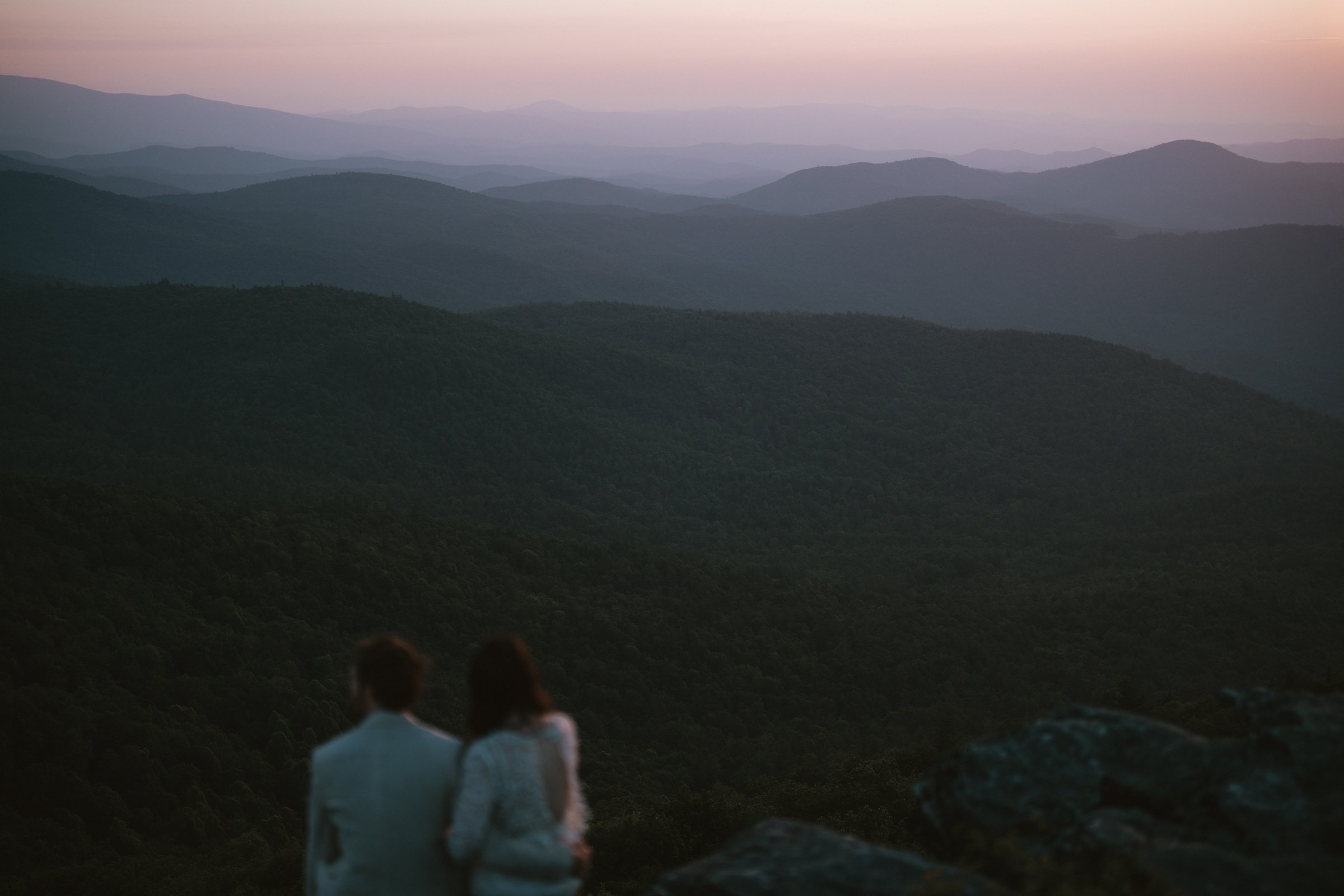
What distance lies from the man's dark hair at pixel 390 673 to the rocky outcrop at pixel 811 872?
1.93 m

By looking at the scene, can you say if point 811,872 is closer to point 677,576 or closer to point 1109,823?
point 1109,823

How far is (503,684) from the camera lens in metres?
4.46

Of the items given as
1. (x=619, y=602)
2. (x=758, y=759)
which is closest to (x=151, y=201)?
(x=619, y=602)

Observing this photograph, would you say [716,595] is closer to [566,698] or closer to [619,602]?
[619,602]

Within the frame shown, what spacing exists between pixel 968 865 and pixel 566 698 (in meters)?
23.9

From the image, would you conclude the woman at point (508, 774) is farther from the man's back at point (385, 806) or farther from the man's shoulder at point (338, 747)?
the man's shoulder at point (338, 747)

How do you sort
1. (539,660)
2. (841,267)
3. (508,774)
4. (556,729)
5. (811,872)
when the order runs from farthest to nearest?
(841,267)
(539,660)
(811,872)
(556,729)
(508,774)

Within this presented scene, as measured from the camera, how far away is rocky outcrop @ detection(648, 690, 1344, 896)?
4.73 meters

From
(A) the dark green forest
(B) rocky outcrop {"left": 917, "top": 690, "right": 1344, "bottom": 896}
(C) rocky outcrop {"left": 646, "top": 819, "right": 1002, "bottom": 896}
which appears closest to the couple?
(C) rocky outcrop {"left": 646, "top": 819, "right": 1002, "bottom": 896}

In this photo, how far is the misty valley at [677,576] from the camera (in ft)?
32.4

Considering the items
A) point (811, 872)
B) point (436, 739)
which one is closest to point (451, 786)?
point (436, 739)

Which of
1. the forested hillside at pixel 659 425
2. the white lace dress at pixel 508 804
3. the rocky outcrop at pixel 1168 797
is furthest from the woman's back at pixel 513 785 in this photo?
the forested hillside at pixel 659 425

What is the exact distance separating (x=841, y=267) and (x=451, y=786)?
190 metres

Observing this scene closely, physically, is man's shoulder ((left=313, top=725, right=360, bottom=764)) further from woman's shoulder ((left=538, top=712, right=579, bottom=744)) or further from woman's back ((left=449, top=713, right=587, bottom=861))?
woman's shoulder ((left=538, top=712, right=579, bottom=744))
